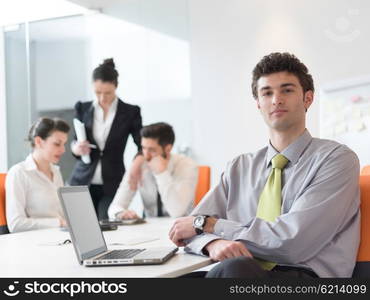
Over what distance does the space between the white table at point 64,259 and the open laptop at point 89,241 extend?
24 millimetres

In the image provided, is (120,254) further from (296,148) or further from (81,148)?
Result: (81,148)

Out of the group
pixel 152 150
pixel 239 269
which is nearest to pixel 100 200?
pixel 152 150

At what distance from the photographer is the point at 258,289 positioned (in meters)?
1.68

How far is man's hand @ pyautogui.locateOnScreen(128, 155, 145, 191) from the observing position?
3.78 metres

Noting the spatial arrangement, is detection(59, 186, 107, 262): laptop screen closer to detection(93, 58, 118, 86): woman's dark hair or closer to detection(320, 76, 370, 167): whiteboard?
detection(93, 58, 118, 86): woman's dark hair

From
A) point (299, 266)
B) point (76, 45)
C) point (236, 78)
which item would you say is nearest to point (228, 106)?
point (236, 78)

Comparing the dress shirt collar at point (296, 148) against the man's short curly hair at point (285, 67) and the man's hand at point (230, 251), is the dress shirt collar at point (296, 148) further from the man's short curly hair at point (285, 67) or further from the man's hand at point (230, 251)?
the man's hand at point (230, 251)

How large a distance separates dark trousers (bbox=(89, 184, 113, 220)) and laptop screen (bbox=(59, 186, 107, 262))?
6.49 ft

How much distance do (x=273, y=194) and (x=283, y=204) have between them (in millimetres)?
50

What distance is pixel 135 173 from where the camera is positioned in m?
3.80

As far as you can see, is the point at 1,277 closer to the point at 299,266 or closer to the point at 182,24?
the point at 299,266

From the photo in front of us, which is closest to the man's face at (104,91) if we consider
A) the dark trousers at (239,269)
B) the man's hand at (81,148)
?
the man's hand at (81,148)

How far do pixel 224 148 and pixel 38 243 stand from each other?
11.3 ft

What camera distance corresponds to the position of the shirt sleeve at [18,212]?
127 inches
